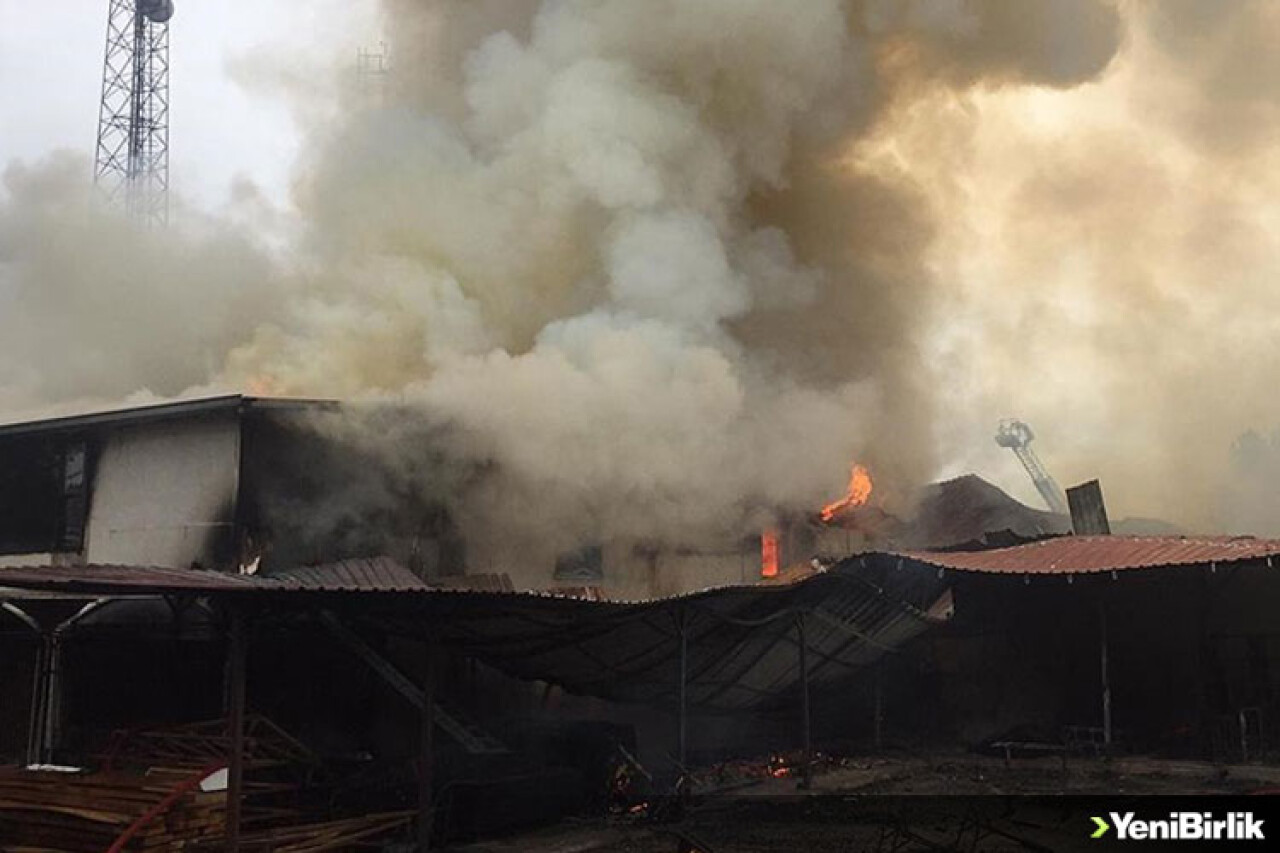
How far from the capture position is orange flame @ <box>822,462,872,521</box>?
23.3m

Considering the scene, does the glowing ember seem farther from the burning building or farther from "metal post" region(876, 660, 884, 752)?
the burning building

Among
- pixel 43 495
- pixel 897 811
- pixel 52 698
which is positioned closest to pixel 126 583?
pixel 52 698

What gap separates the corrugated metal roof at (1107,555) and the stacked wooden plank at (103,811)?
9859mm

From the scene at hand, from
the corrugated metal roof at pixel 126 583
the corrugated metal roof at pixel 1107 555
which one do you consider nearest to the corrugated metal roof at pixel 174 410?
the corrugated metal roof at pixel 126 583

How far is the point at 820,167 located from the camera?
77.3 feet

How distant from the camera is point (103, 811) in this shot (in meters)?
10.4

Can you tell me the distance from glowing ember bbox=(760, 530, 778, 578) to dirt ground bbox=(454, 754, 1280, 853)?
6.40 m

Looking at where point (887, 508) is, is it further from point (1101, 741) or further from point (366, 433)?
point (366, 433)

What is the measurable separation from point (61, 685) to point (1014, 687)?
50.8 feet

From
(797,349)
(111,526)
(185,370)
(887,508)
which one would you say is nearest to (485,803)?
(111,526)

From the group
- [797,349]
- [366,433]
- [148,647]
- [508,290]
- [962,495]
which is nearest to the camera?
[148,647]

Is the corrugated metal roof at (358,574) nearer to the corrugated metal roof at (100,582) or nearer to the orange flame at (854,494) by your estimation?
the corrugated metal roof at (100,582)

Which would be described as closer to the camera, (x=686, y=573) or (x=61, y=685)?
(x=61, y=685)

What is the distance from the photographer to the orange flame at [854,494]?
23312 mm
